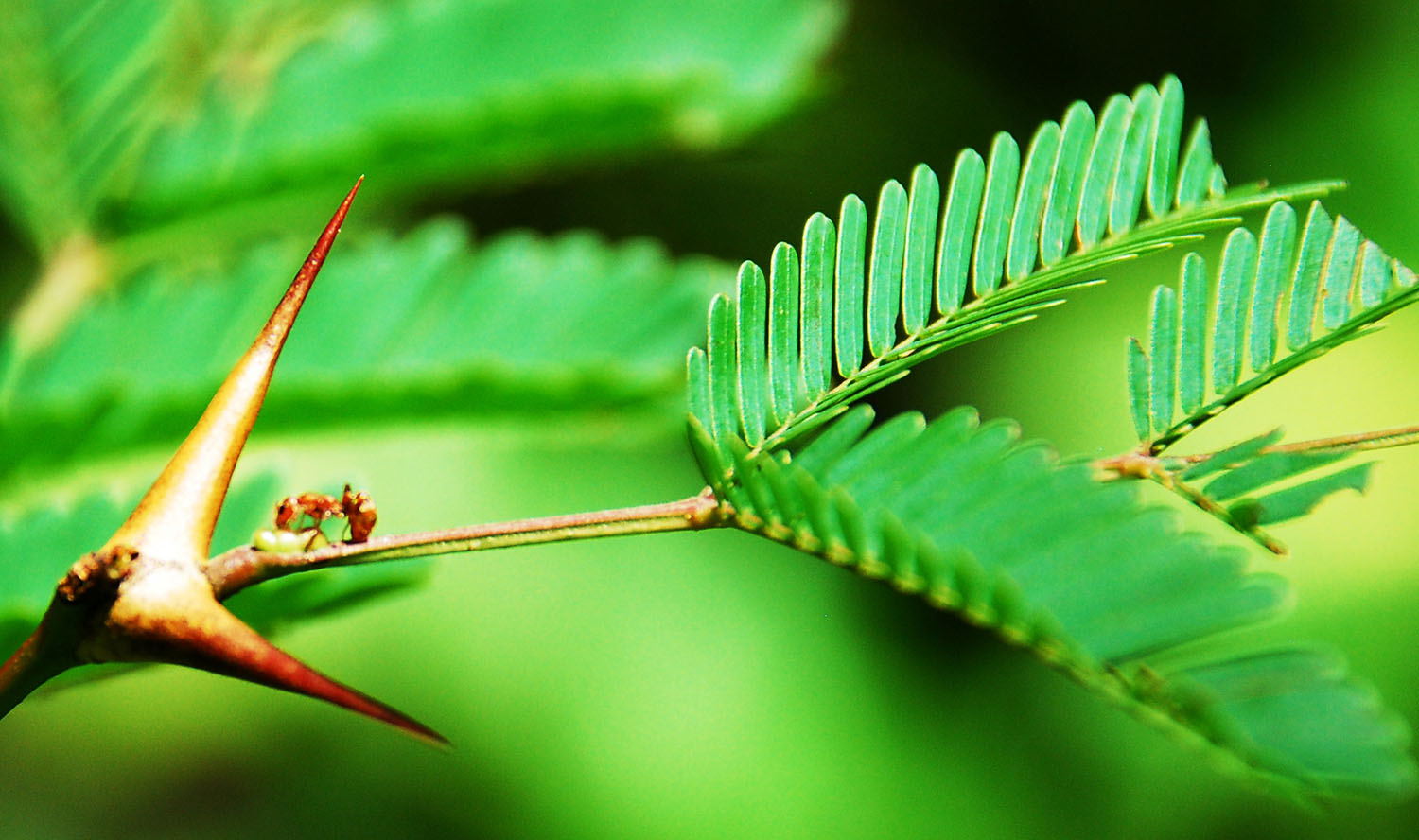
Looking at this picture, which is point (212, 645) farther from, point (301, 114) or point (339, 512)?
point (301, 114)

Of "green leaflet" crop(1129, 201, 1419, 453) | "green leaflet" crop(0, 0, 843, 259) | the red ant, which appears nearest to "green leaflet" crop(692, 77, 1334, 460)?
"green leaflet" crop(1129, 201, 1419, 453)

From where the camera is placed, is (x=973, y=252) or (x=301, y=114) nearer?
(x=973, y=252)

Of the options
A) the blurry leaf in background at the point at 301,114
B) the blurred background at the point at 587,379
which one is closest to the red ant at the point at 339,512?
the blurred background at the point at 587,379

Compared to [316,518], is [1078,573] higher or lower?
lower

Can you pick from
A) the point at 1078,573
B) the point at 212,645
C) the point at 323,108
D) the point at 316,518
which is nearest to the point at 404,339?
the point at 323,108

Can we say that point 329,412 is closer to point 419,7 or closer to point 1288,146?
point 419,7

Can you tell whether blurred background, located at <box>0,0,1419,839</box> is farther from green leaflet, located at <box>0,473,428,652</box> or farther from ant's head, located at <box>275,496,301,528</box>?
ant's head, located at <box>275,496,301,528</box>

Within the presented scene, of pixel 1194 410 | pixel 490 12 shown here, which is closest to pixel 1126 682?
pixel 1194 410
